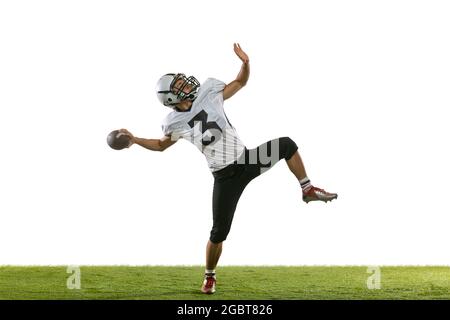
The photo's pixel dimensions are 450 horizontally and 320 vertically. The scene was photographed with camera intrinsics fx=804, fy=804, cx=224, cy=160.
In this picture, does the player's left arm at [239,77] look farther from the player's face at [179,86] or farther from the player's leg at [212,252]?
the player's leg at [212,252]

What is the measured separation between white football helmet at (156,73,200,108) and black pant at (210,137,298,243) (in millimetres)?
592

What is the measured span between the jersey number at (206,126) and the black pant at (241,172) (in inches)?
9.1

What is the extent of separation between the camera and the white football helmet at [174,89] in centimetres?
576

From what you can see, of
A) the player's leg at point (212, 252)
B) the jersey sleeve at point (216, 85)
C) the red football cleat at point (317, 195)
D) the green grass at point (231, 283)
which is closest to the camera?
the red football cleat at point (317, 195)

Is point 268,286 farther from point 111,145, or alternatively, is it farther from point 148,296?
point 111,145

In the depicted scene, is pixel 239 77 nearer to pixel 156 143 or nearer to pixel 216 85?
pixel 216 85

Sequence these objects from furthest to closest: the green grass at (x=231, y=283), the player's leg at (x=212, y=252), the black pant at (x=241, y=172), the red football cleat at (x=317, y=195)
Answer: the green grass at (x=231, y=283)
the player's leg at (x=212, y=252)
the black pant at (x=241, y=172)
the red football cleat at (x=317, y=195)

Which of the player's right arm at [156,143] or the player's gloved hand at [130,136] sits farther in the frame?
the player's right arm at [156,143]

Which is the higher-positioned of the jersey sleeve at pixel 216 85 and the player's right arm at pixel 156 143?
the jersey sleeve at pixel 216 85

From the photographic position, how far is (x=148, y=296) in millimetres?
6160

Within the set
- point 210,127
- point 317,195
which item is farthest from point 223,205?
point 317,195

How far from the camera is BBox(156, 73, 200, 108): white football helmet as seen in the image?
227 inches

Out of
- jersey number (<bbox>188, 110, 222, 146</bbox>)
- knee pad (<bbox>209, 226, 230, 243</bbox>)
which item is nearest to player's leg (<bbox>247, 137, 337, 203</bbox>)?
jersey number (<bbox>188, 110, 222, 146</bbox>)

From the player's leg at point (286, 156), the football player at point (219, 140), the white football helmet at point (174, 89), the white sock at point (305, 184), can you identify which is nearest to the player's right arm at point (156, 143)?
the football player at point (219, 140)
